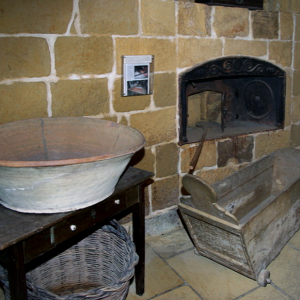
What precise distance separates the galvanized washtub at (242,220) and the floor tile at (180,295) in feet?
0.97

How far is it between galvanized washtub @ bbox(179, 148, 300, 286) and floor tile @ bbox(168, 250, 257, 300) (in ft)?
0.21

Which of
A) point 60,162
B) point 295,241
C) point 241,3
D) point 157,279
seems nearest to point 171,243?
point 157,279

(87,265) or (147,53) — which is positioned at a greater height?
(147,53)

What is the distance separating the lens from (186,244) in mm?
2602

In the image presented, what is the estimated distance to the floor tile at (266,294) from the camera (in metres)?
2.03

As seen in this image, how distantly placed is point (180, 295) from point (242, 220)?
560mm

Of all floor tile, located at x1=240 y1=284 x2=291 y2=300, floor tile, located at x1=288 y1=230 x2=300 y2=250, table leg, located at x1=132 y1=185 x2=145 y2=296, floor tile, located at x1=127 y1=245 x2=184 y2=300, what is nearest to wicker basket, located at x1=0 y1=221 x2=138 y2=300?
table leg, located at x1=132 y1=185 x2=145 y2=296

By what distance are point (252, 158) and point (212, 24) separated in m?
1.16

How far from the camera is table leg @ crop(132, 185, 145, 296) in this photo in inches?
75.4

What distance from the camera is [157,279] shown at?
2207 mm

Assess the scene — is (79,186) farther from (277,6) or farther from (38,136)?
(277,6)

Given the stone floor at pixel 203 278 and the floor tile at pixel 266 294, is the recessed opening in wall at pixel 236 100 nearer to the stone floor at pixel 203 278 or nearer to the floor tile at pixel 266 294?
the stone floor at pixel 203 278

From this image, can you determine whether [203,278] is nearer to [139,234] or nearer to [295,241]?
[139,234]

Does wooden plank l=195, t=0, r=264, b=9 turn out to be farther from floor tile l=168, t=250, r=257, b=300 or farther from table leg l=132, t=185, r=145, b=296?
floor tile l=168, t=250, r=257, b=300
